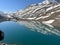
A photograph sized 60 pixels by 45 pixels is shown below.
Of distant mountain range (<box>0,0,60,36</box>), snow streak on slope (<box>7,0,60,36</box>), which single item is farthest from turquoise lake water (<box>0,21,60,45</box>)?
distant mountain range (<box>0,0,60,36</box>)

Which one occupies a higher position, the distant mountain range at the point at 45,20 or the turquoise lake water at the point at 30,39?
the distant mountain range at the point at 45,20

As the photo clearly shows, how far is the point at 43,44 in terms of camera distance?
21.5m

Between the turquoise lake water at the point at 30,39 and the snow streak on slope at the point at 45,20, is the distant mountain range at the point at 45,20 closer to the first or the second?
the snow streak on slope at the point at 45,20

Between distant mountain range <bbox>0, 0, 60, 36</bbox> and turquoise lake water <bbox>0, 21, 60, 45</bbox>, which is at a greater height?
distant mountain range <bbox>0, 0, 60, 36</bbox>

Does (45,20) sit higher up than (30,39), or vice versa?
(45,20)

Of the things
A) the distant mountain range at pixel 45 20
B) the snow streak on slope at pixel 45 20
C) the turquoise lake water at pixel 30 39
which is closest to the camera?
the turquoise lake water at pixel 30 39

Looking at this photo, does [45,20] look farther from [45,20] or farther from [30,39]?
[30,39]

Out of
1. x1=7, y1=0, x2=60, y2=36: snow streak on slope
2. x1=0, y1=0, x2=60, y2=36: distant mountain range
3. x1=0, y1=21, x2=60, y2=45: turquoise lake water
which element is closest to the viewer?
x1=0, y1=21, x2=60, y2=45: turquoise lake water

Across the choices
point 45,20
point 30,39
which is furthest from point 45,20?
point 30,39

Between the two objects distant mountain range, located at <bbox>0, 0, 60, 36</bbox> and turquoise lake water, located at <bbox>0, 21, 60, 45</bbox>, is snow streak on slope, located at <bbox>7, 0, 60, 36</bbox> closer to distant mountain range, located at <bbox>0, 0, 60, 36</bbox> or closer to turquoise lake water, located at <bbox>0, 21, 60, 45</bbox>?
distant mountain range, located at <bbox>0, 0, 60, 36</bbox>

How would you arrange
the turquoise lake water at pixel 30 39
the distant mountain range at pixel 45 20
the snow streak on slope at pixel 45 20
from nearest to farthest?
the turquoise lake water at pixel 30 39, the snow streak on slope at pixel 45 20, the distant mountain range at pixel 45 20

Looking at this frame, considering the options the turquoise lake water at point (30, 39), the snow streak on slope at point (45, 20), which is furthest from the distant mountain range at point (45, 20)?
the turquoise lake water at point (30, 39)

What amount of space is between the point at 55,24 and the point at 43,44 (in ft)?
137

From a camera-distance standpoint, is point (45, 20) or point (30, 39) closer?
point (30, 39)
